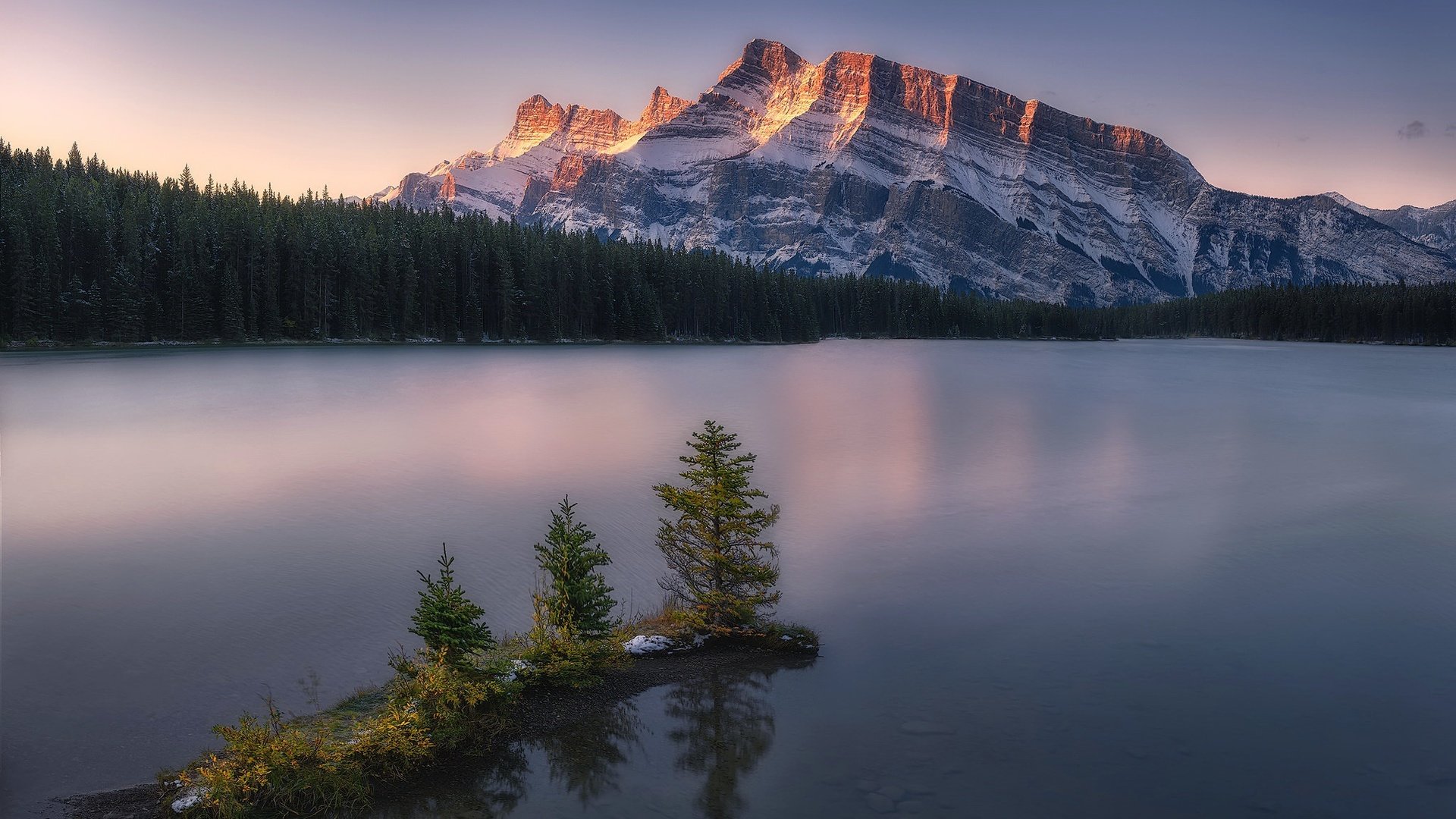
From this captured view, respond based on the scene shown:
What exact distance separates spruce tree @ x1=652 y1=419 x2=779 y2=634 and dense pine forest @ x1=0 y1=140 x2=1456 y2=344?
119279 mm

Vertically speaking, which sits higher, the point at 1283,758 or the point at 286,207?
the point at 286,207

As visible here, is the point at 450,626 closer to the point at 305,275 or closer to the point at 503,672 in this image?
the point at 503,672

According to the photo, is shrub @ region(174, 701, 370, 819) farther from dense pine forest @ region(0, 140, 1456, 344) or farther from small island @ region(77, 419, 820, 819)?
dense pine forest @ region(0, 140, 1456, 344)

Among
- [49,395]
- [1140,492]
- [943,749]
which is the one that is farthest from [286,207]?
[943,749]

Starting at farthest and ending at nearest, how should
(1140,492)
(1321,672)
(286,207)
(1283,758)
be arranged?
(286,207), (1140,492), (1321,672), (1283,758)

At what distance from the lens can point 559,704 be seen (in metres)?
13.9

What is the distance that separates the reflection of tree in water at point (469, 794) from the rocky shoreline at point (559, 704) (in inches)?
1.3

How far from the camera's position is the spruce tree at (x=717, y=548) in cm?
1662

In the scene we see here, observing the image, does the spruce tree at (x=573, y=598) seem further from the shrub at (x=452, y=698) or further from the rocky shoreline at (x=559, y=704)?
the shrub at (x=452, y=698)

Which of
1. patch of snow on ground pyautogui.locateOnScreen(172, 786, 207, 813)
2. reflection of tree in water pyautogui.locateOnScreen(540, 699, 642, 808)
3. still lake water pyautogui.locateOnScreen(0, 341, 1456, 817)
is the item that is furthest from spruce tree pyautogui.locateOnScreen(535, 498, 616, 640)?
patch of snow on ground pyautogui.locateOnScreen(172, 786, 207, 813)

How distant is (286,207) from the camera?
143 m

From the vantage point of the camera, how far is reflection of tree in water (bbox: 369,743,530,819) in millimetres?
10836

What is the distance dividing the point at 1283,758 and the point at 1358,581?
12.8 metres

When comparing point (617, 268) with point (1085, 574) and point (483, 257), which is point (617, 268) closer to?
point (483, 257)
